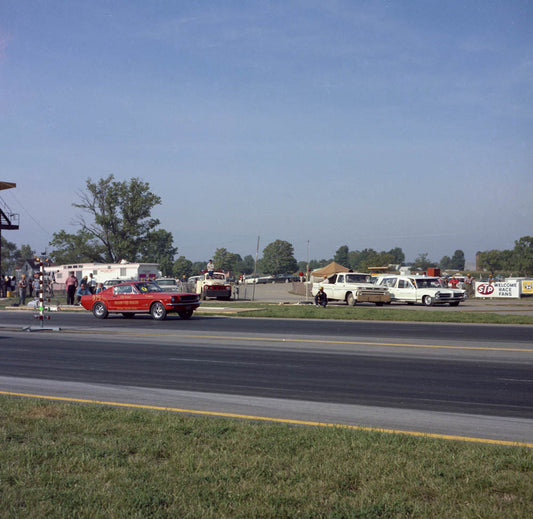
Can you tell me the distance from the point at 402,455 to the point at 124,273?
39.2 metres

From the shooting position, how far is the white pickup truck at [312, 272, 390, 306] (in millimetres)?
32656

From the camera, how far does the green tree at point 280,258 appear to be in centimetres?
15562

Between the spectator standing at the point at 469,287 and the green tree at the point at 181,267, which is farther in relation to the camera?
the green tree at the point at 181,267

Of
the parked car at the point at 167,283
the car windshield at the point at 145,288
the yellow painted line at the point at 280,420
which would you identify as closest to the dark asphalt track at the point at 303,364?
the yellow painted line at the point at 280,420

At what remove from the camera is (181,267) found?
6284 inches

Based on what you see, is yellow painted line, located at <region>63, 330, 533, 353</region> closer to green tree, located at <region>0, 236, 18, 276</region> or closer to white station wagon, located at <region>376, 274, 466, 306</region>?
white station wagon, located at <region>376, 274, 466, 306</region>

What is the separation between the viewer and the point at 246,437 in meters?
6.03

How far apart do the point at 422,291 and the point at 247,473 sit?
29.6 m

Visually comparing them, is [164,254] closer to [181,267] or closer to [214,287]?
[181,267]

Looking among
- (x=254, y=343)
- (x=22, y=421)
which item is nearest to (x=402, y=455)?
(x=22, y=421)

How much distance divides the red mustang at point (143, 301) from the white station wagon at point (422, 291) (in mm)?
14176

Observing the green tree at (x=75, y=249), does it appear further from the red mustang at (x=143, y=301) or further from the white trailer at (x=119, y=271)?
the red mustang at (x=143, y=301)

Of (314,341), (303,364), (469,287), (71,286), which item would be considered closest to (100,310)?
(71,286)

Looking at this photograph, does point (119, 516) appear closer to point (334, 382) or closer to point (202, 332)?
point (334, 382)
